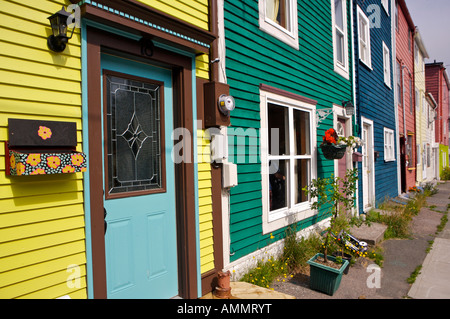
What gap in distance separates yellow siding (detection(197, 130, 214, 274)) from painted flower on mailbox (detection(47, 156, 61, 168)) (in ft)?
5.15

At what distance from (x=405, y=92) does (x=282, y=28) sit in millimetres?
11136

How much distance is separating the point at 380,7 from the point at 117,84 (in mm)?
→ 10764

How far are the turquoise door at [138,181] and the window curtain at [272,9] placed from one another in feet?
8.24

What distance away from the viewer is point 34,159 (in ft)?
6.64

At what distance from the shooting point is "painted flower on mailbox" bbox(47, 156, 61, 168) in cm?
210

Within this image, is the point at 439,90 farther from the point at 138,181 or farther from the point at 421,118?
the point at 138,181

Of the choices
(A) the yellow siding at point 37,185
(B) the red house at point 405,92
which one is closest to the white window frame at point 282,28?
(A) the yellow siding at point 37,185

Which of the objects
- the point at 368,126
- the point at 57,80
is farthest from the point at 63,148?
the point at 368,126

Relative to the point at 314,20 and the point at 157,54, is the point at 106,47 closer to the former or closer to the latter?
the point at 157,54

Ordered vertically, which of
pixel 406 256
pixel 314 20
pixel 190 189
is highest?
pixel 314 20

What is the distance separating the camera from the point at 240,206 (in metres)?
4.02

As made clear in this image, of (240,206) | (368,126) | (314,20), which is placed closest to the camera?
(240,206)

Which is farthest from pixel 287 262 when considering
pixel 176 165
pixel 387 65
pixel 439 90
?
pixel 439 90

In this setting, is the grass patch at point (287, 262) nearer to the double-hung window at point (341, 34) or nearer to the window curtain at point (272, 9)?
the window curtain at point (272, 9)
